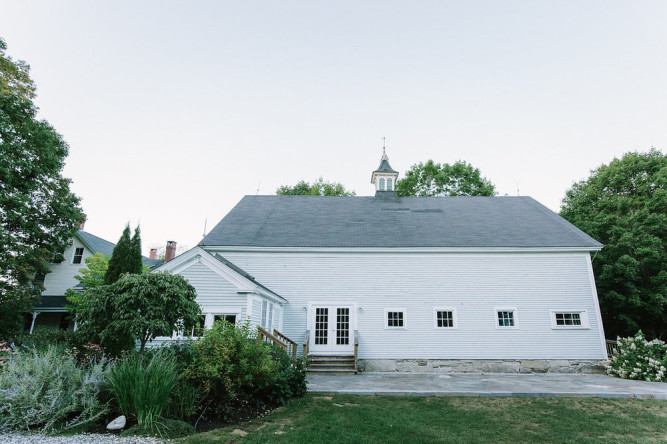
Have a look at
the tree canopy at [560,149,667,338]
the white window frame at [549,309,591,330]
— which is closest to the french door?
the white window frame at [549,309,591,330]

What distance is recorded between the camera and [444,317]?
46.0 feet

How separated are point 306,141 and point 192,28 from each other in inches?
350

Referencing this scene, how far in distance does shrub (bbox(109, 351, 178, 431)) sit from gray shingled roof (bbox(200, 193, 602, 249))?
365 inches

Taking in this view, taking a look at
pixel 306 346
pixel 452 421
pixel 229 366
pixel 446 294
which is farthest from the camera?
pixel 446 294

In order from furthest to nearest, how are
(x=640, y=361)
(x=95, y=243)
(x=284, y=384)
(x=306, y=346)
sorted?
(x=95, y=243) < (x=306, y=346) < (x=640, y=361) < (x=284, y=384)

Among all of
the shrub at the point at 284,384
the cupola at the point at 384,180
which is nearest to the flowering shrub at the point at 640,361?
the shrub at the point at 284,384

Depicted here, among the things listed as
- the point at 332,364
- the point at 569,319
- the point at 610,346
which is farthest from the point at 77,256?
the point at 610,346

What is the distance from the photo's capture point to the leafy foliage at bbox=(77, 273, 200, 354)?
6.87 metres

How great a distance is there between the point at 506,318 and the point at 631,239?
922cm

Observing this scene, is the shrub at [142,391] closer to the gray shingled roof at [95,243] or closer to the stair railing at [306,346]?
the stair railing at [306,346]

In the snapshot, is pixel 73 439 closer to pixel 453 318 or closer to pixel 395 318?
pixel 395 318

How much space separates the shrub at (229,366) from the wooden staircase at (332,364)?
241 inches

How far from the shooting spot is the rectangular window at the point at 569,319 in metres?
13.7

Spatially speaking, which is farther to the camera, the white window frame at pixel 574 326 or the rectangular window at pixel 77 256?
the rectangular window at pixel 77 256
